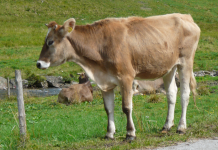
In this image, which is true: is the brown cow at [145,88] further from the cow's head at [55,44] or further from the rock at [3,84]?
the rock at [3,84]

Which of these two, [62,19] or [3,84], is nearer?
[3,84]

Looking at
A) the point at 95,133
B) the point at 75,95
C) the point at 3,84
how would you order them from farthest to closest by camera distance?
the point at 3,84, the point at 75,95, the point at 95,133

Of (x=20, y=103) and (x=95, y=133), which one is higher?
(x=20, y=103)

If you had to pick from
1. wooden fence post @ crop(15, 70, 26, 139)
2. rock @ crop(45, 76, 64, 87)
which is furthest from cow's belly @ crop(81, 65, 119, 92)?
rock @ crop(45, 76, 64, 87)

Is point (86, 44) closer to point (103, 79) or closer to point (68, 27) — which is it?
point (68, 27)

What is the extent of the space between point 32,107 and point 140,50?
8.78 metres

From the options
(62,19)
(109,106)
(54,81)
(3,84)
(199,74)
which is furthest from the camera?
(62,19)

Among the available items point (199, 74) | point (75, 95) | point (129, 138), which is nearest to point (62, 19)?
point (199, 74)

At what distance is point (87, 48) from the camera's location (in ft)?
23.3

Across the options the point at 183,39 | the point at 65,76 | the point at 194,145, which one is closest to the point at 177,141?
the point at 194,145

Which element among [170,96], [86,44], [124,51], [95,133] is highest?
[86,44]

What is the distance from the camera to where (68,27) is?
22.7 feet

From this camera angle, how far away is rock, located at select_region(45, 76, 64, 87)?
24.4 m

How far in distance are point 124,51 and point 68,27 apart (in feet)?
4.33
